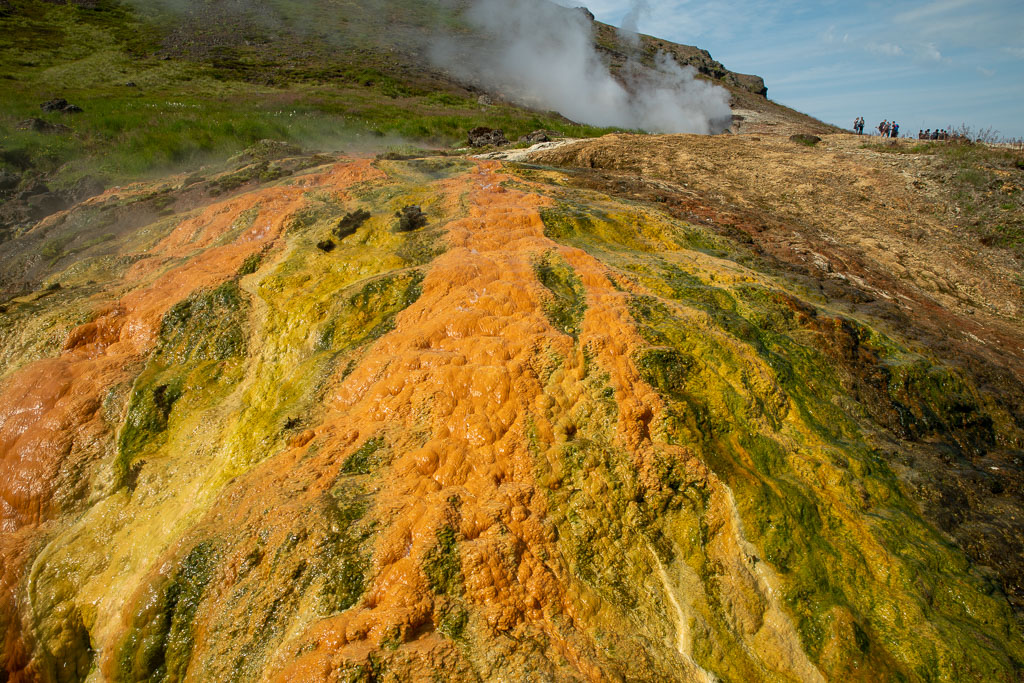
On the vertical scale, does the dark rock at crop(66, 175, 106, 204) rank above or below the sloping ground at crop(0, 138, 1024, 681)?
above

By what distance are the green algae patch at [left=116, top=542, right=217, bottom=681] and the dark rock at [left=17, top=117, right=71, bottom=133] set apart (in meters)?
16.0

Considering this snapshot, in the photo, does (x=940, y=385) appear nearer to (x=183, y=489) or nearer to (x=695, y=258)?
(x=695, y=258)

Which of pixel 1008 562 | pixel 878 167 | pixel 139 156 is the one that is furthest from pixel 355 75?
pixel 1008 562

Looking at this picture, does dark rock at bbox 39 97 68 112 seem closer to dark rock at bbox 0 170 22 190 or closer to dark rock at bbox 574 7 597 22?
dark rock at bbox 0 170 22 190

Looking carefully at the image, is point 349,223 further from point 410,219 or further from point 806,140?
point 806,140

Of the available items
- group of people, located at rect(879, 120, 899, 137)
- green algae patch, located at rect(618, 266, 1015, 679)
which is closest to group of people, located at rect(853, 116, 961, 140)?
group of people, located at rect(879, 120, 899, 137)

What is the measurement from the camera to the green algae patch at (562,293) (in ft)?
14.3

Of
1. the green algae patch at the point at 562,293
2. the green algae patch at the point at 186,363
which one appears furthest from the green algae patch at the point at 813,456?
the green algae patch at the point at 186,363

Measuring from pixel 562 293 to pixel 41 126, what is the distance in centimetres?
1627

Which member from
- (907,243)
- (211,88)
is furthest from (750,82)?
(907,243)

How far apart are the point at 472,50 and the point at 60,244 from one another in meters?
33.6

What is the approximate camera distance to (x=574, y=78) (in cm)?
3241

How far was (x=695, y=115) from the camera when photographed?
3164 cm

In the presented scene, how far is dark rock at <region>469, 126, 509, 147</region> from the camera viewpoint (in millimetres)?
14182
